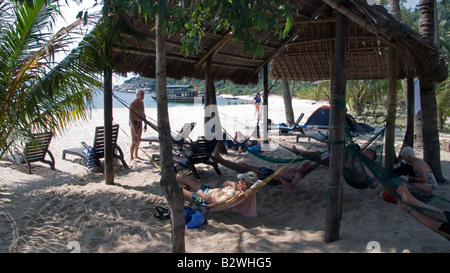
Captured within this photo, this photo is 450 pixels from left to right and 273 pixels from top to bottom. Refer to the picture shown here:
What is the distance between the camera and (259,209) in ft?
12.1

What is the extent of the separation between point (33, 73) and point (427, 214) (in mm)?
3663

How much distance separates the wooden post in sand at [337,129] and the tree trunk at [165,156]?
1196 mm

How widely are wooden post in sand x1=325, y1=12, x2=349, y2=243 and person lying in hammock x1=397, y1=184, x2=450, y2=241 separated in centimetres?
52

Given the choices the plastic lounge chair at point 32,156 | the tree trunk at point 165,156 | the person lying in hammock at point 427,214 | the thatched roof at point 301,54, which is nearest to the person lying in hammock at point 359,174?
the person lying in hammock at point 427,214

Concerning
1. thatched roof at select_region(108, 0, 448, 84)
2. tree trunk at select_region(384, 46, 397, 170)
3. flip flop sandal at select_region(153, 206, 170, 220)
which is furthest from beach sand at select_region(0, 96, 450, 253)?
thatched roof at select_region(108, 0, 448, 84)

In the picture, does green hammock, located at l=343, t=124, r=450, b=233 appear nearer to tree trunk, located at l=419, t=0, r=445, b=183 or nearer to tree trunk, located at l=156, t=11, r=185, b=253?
tree trunk, located at l=156, t=11, r=185, b=253

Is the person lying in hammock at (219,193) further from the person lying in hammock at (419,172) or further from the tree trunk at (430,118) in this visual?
the tree trunk at (430,118)

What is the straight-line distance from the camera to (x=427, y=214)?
242 centimetres

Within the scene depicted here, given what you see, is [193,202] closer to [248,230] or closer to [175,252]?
[248,230]

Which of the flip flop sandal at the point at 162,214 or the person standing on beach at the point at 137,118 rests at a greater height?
the person standing on beach at the point at 137,118

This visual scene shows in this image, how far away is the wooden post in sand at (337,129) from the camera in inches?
102

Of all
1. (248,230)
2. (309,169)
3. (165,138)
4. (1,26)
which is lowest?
(248,230)

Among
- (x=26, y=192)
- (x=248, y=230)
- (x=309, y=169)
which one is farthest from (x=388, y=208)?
(x=26, y=192)
